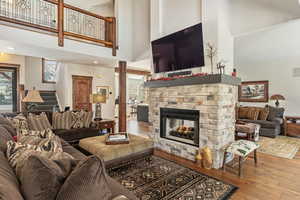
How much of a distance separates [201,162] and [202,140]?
0.40 m

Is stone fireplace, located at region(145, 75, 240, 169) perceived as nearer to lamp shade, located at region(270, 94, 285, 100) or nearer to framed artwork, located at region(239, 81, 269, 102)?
lamp shade, located at region(270, 94, 285, 100)

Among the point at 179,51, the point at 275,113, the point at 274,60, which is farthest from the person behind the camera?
the point at 274,60

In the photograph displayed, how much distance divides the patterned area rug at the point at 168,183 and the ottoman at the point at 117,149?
208mm

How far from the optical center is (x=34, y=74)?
719cm

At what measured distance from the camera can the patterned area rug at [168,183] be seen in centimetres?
207

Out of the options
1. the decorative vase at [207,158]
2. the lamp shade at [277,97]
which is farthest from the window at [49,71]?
the lamp shade at [277,97]

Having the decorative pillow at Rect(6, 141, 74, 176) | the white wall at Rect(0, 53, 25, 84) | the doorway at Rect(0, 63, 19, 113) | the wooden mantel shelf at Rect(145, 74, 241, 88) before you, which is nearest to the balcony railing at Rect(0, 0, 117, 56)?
the wooden mantel shelf at Rect(145, 74, 241, 88)

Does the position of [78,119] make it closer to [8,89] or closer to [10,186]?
[10,186]

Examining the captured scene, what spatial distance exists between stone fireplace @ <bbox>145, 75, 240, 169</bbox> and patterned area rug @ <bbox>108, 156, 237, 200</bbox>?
61cm

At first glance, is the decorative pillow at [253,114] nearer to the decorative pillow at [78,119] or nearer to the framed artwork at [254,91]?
the framed artwork at [254,91]

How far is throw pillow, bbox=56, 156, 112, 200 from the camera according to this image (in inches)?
32.4

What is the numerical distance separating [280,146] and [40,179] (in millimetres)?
5099

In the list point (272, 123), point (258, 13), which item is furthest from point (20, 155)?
point (272, 123)

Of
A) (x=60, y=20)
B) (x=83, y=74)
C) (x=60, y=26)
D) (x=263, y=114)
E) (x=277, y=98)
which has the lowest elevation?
(x=263, y=114)
